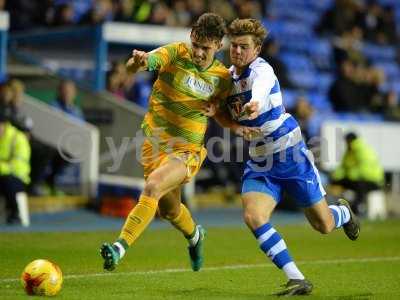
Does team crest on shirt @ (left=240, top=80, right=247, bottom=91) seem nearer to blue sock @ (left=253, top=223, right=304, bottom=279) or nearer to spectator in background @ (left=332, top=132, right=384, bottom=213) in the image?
blue sock @ (left=253, top=223, right=304, bottom=279)

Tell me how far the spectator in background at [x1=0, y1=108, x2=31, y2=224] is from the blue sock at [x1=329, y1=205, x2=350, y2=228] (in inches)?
277

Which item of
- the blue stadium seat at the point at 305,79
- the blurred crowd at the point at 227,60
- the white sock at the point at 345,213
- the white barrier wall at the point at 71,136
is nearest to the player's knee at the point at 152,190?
the white sock at the point at 345,213

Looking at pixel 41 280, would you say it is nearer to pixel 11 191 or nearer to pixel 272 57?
pixel 11 191

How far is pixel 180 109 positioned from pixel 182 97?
120 mm

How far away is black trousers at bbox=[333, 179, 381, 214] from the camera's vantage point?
1955cm

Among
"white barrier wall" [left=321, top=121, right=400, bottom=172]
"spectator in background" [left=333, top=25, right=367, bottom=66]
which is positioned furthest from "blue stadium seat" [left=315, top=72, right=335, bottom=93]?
"white barrier wall" [left=321, top=121, right=400, bottom=172]

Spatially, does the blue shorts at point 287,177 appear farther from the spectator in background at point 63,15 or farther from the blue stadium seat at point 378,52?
the blue stadium seat at point 378,52

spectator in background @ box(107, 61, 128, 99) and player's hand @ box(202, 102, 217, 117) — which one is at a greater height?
player's hand @ box(202, 102, 217, 117)

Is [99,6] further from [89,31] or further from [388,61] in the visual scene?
[388,61]

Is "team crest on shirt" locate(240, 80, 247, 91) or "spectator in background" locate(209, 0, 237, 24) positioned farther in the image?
"spectator in background" locate(209, 0, 237, 24)

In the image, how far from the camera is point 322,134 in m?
20.7

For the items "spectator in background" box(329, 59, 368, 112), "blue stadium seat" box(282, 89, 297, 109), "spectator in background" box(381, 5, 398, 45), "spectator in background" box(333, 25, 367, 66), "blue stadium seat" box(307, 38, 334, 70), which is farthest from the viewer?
"spectator in background" box(381, 5, 398, 45)

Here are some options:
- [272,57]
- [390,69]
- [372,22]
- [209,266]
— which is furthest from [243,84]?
[390,69]

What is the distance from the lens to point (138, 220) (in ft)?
28.3
